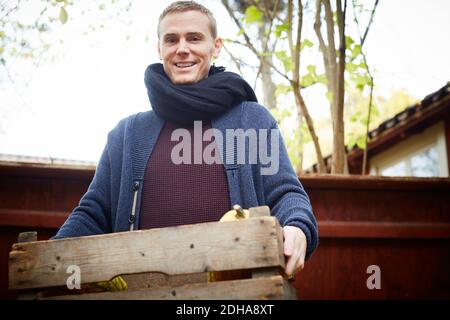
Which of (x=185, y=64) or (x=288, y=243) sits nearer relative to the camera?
(x=288, y=243)

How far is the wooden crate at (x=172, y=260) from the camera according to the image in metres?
1.58

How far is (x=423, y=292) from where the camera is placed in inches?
141

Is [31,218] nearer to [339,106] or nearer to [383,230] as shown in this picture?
[383,230]

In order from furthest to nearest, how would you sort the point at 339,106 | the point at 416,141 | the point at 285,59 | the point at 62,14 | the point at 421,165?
the point at 416,141 → the point at 421,165 → the point at 285,59 → the point at 339,106 → the point at 62,14

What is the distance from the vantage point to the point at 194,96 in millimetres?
2336

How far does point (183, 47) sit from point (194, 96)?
0.25 metres

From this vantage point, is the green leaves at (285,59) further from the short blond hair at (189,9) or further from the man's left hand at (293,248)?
the man's left hand at (293,248)

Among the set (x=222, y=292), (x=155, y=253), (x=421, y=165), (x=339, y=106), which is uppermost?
(x=421, y=165)

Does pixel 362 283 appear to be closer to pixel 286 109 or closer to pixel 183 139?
pixel 183 139

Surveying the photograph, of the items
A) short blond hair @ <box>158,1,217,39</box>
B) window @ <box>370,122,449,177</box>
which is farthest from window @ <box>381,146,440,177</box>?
short blond hair @ <box>158,1,217,39</box>

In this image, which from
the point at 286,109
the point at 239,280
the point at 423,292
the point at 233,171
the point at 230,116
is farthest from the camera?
the point at 286,109

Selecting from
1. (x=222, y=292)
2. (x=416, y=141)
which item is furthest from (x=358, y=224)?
(x=416, y=141)
